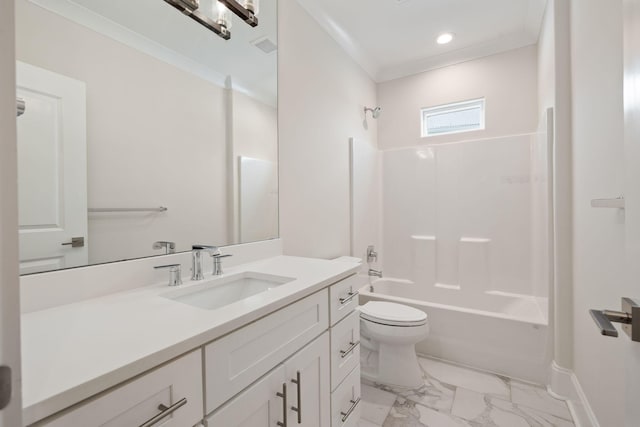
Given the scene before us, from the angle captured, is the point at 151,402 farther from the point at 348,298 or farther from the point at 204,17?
the point at 204,17

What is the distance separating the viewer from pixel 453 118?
302cm

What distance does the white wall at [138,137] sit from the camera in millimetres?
943

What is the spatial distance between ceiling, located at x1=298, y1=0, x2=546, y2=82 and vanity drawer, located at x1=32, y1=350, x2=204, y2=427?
2255 millimetres

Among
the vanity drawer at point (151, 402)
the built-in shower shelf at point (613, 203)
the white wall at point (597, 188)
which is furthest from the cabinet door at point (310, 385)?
the built-in shower shelf at point (613, 203)

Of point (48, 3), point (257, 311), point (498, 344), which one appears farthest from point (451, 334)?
point (48, 3)

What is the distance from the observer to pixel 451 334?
221 centimetres

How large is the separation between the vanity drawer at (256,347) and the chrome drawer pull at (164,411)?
70 mm

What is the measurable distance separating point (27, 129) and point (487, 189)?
3.05 metres

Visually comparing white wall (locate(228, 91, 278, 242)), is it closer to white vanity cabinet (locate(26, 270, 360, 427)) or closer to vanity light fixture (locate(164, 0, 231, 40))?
vanity light fixture (locate(164, 0, 231, 40))

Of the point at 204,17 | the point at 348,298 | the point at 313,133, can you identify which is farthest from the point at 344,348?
the point at 204,17

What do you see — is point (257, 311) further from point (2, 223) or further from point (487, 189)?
point (487, 189)

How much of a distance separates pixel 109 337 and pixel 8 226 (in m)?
0.48

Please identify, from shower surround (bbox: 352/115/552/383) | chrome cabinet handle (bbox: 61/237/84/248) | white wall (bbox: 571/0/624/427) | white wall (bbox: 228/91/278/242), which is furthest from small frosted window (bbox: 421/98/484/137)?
chrome cabinet handle (bbox: 61/237/84/248)

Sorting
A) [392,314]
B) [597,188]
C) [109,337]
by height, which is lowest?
[392,314]
